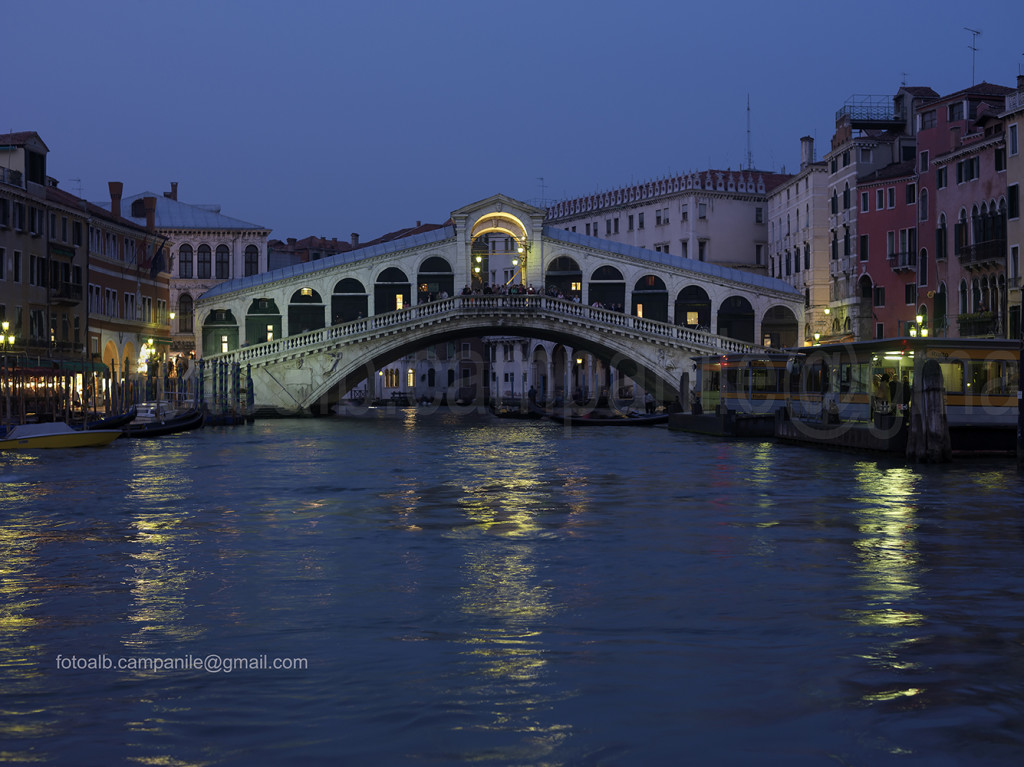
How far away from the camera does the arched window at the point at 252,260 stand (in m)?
59.4

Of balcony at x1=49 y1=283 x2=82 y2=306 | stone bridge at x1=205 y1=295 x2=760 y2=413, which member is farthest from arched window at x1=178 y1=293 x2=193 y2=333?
balcony at x1=49 y1=283 x2=82 y2=306

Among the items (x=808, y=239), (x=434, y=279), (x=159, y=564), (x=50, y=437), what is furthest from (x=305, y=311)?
(x=159, y=564)

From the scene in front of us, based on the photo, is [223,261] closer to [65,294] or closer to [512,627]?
[65,294]

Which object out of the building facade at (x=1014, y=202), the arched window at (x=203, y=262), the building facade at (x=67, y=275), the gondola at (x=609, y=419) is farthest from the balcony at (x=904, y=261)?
the arched window at (x=203, y=262)

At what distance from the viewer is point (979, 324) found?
121 ft

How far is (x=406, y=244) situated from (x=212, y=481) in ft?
104

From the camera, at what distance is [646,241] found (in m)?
69.9

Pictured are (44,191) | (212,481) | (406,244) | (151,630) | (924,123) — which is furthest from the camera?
(406,244)

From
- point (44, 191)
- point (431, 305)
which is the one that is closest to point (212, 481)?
point (44, 191)

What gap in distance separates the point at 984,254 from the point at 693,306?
54.6ft

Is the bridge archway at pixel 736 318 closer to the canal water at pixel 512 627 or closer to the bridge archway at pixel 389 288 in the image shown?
the bridge archway at pixel 389 288

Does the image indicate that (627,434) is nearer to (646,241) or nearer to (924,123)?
(924,123)

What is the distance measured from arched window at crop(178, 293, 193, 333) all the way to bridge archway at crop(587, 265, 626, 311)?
17.9 m

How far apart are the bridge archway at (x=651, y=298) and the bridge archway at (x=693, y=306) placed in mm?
574
